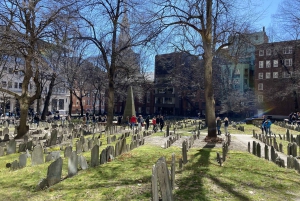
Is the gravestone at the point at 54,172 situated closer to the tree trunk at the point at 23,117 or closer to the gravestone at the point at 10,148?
the gravestone at the point at 10,148

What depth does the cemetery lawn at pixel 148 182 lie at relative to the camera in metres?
5.24

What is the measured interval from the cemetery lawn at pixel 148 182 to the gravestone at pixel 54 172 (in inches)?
6.3

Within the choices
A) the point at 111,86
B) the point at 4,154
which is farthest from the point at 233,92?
the point at 4,154

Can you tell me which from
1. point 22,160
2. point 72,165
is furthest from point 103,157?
point 22,160

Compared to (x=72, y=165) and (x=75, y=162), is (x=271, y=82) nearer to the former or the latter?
(x=75, y=162)

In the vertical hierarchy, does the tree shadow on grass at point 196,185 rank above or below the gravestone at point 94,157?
below

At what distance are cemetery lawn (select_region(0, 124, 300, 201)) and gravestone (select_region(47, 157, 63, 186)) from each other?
161 millimetres

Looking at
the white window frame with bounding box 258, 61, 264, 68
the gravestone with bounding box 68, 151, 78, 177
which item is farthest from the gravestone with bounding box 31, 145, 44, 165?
the white window frame with bounding box 258, 61, 264, 68

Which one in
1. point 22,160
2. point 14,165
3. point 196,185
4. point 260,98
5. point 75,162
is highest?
point 260,98

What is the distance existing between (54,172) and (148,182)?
233 centimetres

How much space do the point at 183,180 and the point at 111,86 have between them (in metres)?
14.6

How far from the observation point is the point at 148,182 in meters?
6.08

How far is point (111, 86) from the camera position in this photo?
20.0m

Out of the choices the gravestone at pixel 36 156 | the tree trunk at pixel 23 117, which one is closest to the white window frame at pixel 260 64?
the tree trunk at pixel 23 117
